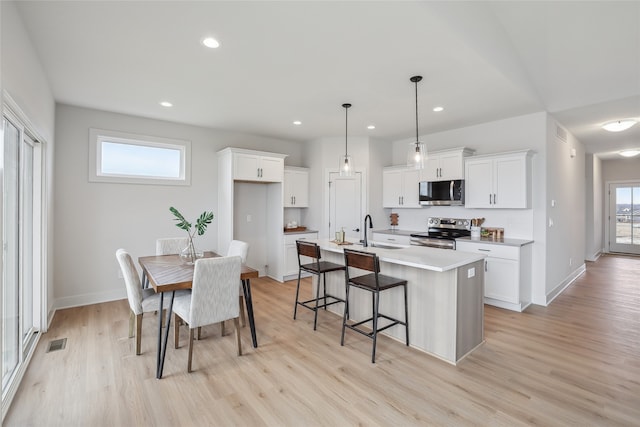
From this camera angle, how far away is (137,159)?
460cm

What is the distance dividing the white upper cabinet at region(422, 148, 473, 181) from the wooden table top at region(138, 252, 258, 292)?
3456mm

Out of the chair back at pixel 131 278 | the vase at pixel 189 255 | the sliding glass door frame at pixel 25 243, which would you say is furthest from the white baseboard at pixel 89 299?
the chair back at pixel 131 278

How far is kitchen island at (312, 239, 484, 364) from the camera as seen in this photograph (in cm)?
269

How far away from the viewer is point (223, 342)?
3107 millimetres

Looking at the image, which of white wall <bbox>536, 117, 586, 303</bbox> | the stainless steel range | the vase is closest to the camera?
the vase

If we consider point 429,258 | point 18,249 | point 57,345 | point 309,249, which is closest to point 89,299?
point 57,345

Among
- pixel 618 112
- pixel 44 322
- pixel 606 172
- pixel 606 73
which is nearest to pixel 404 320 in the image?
pixel 606 73

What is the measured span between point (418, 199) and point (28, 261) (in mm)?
5210

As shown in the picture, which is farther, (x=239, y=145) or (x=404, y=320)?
(x=239, y=145)

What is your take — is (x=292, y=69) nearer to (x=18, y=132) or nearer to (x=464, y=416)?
(x=18, y=132)

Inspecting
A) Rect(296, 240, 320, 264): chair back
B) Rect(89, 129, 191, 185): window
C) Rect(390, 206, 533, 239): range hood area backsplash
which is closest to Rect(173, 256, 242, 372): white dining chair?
Rect(296, 240, 320, 264): chair back

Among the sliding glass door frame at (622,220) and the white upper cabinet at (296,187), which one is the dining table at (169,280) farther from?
the sliding glass door frame at (622,220)

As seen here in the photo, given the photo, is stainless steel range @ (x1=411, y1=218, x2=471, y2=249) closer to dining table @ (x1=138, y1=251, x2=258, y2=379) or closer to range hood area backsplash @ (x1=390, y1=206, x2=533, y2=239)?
range hood area backsplash @ (x1=390, y1=206, x2=533, y2=239)

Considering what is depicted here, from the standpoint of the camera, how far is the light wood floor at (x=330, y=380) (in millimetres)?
2045
